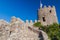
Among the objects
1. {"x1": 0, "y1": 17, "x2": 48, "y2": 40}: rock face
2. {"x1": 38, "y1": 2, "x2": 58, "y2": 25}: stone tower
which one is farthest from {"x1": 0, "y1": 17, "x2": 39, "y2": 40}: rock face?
{"x1": 38, "y1": 2, "x2": 58, "y2": 25}: stone tower

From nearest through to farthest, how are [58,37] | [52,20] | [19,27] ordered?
[19,27] < [58,37] < [52,20]

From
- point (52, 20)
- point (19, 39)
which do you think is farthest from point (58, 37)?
point (52, 20)

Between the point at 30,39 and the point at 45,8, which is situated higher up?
the point at 45,8

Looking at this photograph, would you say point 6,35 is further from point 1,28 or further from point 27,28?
point 27,28

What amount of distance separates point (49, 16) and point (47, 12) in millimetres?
1011

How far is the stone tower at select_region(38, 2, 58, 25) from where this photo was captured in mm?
39756

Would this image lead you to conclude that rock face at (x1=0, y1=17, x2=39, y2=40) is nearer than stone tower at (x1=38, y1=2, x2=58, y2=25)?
Yes


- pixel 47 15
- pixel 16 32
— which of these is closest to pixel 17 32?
pixel 16 32

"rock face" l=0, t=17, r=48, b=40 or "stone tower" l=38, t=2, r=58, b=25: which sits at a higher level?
"stone tower" l=38, t=2, r=58, b=25

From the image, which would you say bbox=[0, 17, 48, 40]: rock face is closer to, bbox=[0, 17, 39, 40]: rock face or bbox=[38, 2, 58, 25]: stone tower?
bbox=[0, 17, 39, 40]: rock face

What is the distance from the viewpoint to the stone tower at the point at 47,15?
39756 mm

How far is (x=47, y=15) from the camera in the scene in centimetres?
4056

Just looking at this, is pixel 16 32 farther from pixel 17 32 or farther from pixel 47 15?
pixel 47 15

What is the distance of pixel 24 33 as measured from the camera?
67.2 feet
